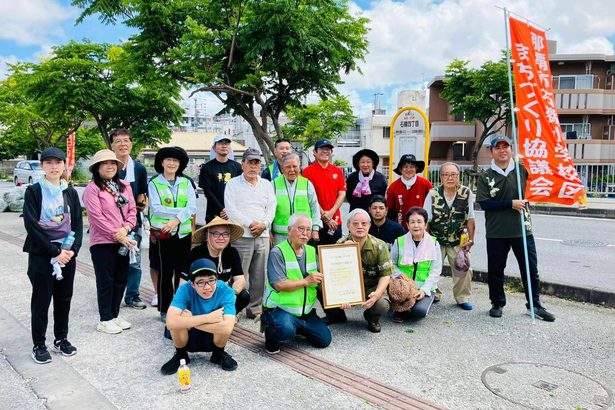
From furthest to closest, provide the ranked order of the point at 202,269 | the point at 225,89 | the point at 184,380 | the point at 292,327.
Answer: the point at 225,89 < the point at 292,327 < the point at 202,269 < the point at 184,380

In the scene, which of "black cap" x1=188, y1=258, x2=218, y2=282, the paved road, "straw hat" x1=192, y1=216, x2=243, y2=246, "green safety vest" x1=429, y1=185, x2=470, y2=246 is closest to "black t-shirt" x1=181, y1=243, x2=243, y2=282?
"straw hat" x1=192, y1=216, x2=243, y2=246

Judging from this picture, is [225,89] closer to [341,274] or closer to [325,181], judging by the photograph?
[325,181]

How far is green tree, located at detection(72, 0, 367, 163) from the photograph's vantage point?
26.4 feet

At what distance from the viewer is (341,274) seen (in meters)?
4.44

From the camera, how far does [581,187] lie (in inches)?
191

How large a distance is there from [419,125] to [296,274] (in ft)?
14.2

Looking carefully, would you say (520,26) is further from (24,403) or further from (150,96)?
(150,96)

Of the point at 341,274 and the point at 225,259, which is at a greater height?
the point at 225,259

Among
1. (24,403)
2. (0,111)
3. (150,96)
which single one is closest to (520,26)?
(24,403)

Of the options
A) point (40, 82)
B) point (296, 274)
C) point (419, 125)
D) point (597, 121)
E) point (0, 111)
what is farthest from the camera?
point (597, 121)

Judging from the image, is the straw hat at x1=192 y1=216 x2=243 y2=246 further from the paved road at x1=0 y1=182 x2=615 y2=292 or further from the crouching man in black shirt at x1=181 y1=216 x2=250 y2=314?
the paved road at x1=0 y1=182 x2=615 y2=292

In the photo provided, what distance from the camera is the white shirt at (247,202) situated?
4984mm

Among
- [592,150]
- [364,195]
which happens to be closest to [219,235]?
[364,195]

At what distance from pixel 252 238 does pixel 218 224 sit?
87cm
